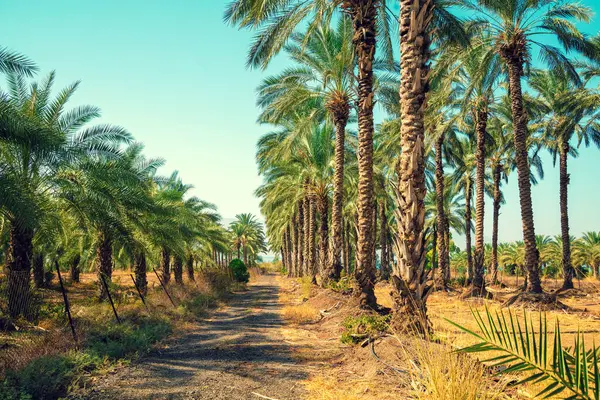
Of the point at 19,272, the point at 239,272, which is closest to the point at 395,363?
the point at 19,272

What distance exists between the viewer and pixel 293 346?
9.73 m

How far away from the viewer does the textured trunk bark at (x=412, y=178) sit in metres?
8.23

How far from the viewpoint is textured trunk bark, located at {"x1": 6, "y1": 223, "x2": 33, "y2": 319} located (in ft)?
40.2

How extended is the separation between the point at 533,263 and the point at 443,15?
10.6 meters

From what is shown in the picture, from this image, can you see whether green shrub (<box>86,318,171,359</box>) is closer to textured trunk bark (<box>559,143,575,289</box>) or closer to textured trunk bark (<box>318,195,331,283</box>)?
textured trunk bark (<box>318,195,331,283</box>)

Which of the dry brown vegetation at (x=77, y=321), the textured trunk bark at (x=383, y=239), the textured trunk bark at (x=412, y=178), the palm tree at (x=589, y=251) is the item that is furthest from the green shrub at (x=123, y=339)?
the palm tree at (x=589, y=251)

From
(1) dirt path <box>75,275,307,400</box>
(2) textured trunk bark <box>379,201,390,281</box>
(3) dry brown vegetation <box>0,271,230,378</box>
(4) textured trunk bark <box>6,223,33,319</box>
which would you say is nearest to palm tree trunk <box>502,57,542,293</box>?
(1) dirt path <box>75,275,307,400</box>

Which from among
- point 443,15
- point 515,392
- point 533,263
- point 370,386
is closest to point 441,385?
point 515,392

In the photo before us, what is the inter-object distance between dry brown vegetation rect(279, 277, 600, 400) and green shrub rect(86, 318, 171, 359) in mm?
3333

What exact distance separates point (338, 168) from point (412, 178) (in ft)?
39.4

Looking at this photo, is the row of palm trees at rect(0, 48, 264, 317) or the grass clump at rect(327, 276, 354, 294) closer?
the row of palm trees at rect(0, 48, 264, 317)

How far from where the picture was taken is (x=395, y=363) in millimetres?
6801

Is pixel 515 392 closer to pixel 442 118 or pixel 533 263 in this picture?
pixel 533 263

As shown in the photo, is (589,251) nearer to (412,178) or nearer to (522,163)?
(522,163)
